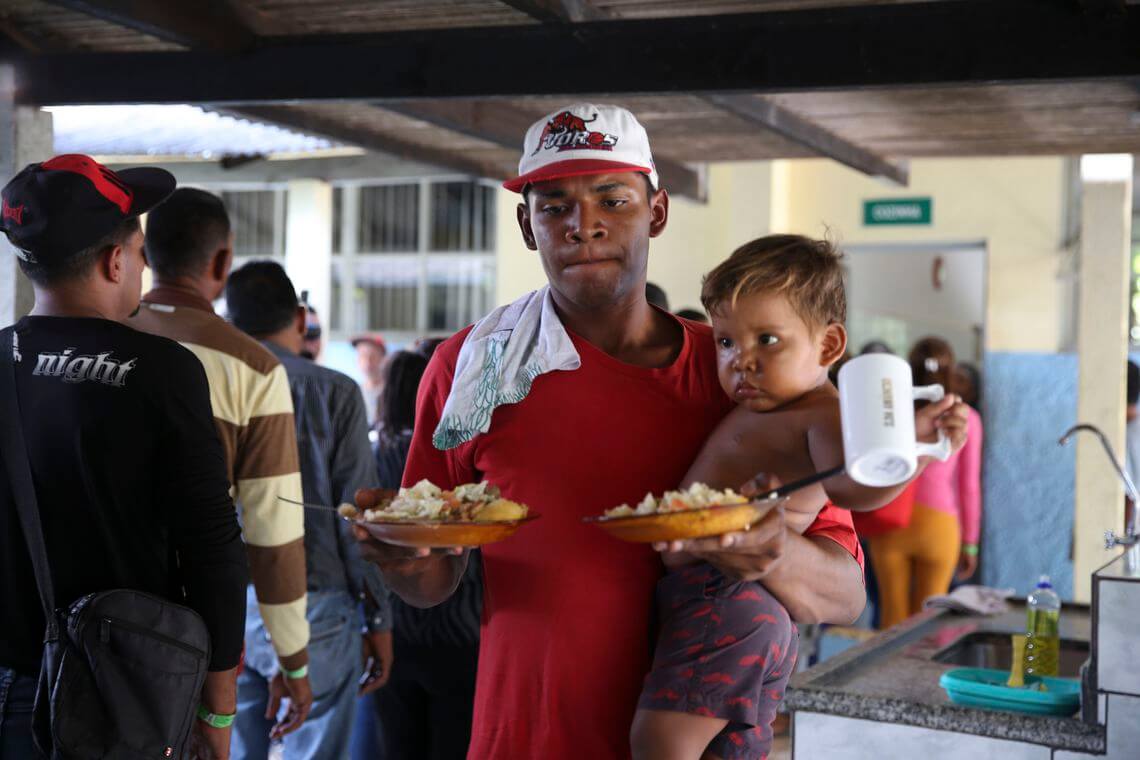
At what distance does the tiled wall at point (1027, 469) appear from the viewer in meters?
9.45

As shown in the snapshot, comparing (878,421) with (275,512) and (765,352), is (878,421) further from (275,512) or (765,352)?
(275,512)

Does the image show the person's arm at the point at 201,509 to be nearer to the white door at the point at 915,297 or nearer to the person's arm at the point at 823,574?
the person's arm at the point at 823,574

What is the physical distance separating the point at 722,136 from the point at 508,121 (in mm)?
1005

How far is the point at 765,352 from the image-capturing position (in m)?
1.91

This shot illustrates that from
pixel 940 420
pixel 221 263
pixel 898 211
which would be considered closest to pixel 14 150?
pixel 221 263

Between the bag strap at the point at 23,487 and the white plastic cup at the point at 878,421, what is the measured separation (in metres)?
1.46

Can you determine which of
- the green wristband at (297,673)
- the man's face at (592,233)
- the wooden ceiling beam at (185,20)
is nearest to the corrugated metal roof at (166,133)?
the wooden ceiling beam at (185,20)

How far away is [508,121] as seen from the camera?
5.36 m

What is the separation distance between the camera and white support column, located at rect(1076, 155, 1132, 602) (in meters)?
6.68

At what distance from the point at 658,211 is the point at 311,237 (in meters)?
7.44

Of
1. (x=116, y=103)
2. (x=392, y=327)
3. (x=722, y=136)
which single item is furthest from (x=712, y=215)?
(x=116, y=103)

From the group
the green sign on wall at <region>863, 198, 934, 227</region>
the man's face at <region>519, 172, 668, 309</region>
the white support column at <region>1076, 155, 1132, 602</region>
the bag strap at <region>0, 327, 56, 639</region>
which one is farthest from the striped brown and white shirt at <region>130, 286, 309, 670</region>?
the green sign on wall at <region>863, 198, 934, 227</region>

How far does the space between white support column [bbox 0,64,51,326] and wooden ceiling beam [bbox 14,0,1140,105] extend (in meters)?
0.05

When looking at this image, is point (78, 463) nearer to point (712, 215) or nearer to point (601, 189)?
point (601, 189)
